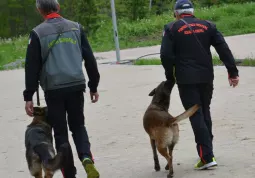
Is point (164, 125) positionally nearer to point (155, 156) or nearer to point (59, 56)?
point (155, 156)

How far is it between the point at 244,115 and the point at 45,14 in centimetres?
436

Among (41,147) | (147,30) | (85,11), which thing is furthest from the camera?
(85,11)

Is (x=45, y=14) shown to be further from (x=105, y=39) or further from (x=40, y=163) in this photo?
(x=105, y=39)

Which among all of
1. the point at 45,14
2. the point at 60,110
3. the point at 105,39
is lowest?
the point at 105,39

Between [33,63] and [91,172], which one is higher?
[33,63]

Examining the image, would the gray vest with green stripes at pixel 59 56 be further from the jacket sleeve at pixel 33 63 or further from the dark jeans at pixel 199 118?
the dark jeans at pixel 199 118

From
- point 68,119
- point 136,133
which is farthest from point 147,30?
point 68,119

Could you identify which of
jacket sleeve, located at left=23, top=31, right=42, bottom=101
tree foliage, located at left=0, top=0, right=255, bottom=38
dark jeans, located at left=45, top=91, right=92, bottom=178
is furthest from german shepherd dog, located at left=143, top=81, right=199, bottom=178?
tree foliage, located at left=0, top=0, right=255, bottom=38

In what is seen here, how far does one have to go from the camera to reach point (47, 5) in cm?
505

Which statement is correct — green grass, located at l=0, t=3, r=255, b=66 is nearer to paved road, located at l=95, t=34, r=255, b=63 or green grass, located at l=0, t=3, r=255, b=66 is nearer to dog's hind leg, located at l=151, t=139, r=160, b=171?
paved road, located at l=95, t=34, r=255, b=63

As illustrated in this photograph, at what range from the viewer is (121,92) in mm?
12172

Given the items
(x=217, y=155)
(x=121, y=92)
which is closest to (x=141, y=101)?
(x=121, y=92)

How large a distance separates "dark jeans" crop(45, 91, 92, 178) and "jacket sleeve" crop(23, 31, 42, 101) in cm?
18

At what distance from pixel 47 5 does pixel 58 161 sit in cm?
153
